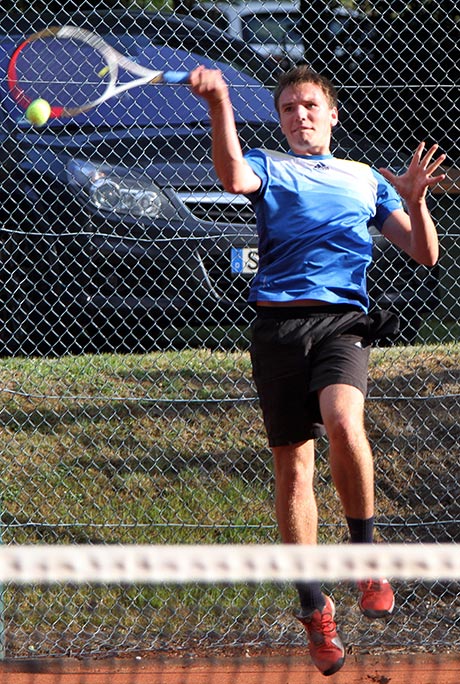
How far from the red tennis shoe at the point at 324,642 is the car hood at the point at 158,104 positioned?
306cm

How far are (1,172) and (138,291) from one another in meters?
0.94

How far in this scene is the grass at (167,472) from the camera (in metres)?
5.35

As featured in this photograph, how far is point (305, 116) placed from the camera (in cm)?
388

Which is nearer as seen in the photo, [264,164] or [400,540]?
[264,164]

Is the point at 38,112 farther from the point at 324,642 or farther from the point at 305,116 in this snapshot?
the point at 324,642

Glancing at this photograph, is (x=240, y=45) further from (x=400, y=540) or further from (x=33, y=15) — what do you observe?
(x=400, y=540)

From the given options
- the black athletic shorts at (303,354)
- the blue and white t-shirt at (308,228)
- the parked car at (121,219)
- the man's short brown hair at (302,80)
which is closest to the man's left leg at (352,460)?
the black athletic shorts at (303,354)

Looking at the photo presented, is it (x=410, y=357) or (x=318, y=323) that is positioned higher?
(x=318, y=323)

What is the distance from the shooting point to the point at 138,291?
19.6ft

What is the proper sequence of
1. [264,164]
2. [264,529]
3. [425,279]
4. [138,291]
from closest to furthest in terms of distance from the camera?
[264,164] < [264,529] < [138,291] < [425,279]

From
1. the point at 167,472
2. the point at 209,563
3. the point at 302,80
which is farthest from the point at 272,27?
the point at 209,563

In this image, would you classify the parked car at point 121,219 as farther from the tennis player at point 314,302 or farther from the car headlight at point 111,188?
the tennis player at point 314,302

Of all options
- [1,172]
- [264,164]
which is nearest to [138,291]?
[1,172]

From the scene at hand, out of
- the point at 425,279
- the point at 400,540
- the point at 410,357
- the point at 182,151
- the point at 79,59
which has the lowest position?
the point at 400,540
